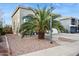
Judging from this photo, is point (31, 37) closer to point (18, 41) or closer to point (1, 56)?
point (18, 41)

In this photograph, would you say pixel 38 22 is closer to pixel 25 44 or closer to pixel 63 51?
pixel 25 44

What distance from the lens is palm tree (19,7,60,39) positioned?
14.4 ft

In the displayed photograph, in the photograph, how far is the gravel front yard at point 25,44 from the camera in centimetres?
435

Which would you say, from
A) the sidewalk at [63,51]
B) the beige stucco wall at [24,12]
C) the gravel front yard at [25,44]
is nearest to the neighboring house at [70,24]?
the sidewalk at [63,51]

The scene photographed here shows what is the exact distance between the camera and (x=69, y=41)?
14.7 feet

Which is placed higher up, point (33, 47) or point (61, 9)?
point (61, 9)

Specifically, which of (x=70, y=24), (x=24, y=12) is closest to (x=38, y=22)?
(x=24, y=12)

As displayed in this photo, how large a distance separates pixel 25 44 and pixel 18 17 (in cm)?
42

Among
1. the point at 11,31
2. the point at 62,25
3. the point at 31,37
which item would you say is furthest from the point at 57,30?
the point at 11,31

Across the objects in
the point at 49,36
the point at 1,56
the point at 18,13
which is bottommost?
the point at 1,56

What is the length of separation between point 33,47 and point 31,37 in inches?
6.2

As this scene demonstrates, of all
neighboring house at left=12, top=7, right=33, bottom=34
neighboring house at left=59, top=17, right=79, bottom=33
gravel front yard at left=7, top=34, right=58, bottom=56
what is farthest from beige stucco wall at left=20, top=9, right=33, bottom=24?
neighboring house at left=59, top=17, right=79, bottom=33

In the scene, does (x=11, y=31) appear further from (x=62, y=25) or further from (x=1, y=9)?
(x=62, y=25)

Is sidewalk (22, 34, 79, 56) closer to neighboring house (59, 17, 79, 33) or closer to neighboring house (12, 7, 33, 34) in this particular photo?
neighboring house (59, 17, 79, 33)
